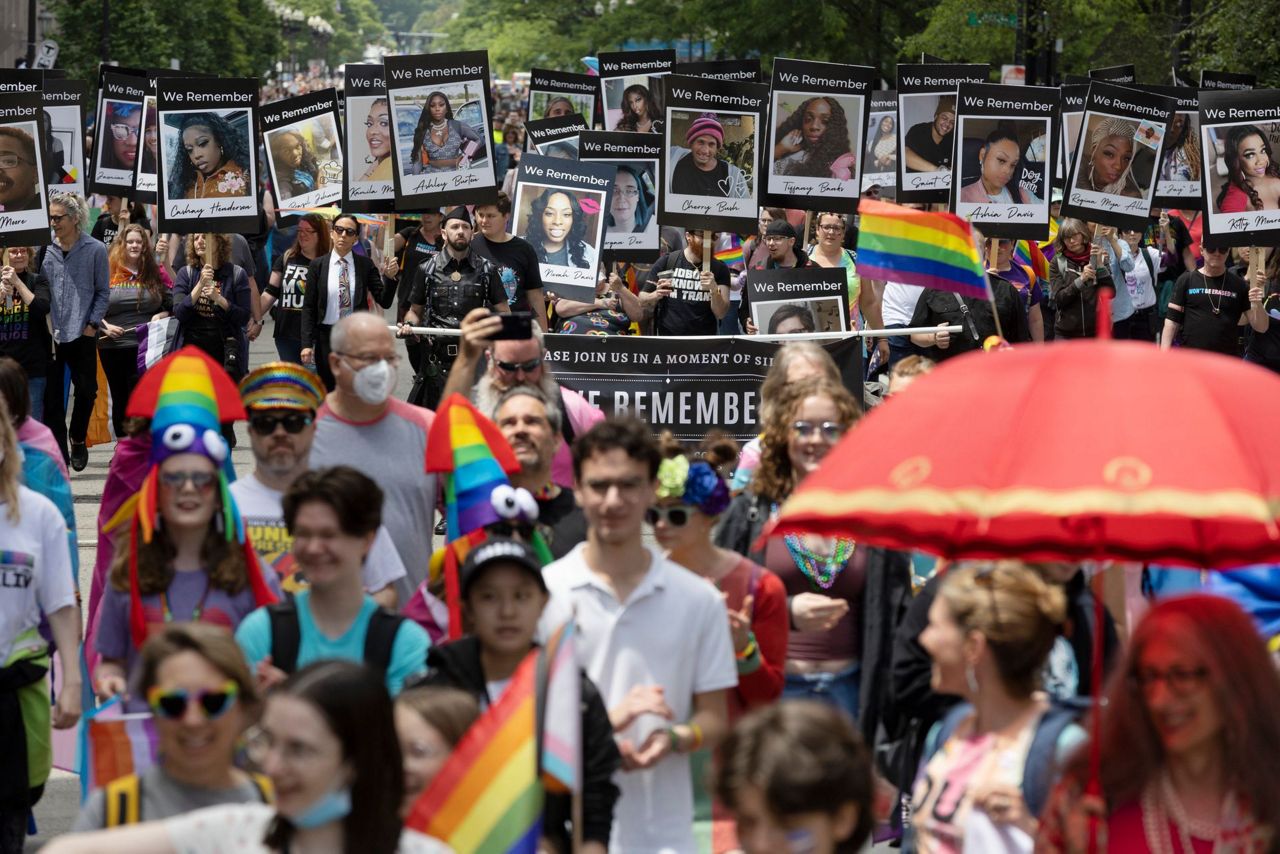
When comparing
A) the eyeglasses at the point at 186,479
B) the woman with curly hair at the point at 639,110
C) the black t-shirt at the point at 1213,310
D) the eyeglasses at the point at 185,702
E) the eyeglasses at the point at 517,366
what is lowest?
the black t-shirt at the point at 1213,310

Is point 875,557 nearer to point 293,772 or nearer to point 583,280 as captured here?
point 293,772

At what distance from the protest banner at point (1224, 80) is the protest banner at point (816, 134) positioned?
21.2ft

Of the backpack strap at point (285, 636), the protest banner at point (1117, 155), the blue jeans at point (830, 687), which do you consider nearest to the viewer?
the backpack strap at point (285, 636)

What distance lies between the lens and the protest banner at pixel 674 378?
33.6 ft

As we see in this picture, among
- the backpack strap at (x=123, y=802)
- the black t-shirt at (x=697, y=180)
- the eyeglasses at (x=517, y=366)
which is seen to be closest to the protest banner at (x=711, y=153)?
the black t-shirt at (x=697, y=180)

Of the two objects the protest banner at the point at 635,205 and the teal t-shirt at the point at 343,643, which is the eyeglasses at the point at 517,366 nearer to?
the teal t-shirt at the point at 343,643

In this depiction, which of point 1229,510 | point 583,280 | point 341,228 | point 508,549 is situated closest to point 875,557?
point 508,549

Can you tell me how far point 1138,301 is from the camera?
16.8 meters

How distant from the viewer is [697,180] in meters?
13.3

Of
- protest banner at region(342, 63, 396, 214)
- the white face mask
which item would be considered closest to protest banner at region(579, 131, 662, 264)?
protest banner at region(342, 63, 396, 214)

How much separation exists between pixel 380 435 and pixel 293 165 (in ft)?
28.2

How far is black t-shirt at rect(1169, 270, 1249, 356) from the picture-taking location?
1521cm

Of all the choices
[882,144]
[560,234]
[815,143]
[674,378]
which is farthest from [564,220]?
[882,144]

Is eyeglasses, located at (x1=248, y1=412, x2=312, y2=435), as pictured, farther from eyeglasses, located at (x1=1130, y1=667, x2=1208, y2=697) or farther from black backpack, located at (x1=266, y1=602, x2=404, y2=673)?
eyeglasses, located at (x1=1130, y1=667, x2=1208, y2=697)
